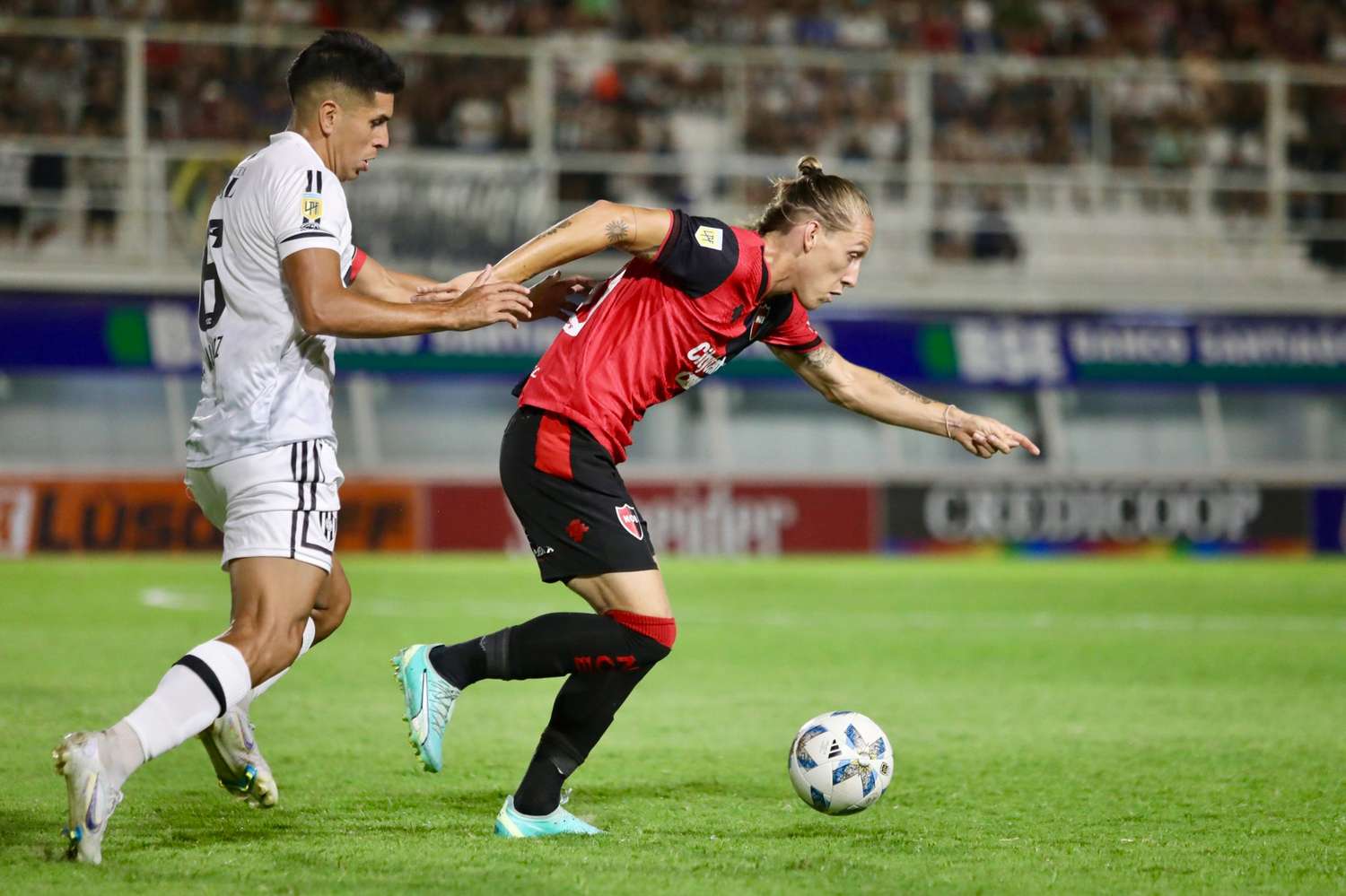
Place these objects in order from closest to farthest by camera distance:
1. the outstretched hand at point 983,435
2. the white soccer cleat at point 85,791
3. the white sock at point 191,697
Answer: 1. the white soccer cleat at point 85,791
2. the white sock at point 191,697
3. the outstretched hand at point 983,435

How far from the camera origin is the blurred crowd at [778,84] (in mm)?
18469

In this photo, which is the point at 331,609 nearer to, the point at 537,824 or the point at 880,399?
the point at 537,824

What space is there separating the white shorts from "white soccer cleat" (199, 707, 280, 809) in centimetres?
72

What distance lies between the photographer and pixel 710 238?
482 cm

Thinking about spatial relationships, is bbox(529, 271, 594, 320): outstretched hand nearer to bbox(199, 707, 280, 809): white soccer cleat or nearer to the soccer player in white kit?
the soccer player in white kit

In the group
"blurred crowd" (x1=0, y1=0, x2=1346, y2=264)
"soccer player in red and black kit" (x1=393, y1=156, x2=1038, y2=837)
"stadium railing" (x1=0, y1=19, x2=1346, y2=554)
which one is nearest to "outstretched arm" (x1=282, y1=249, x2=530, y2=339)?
"soccer player in red and black kit" (x1=393, y1=156, x2=1038, y2=837)

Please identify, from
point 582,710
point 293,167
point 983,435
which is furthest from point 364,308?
point 983,435

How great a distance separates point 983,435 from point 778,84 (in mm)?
16396

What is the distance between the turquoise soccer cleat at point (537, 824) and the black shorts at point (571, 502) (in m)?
0.70

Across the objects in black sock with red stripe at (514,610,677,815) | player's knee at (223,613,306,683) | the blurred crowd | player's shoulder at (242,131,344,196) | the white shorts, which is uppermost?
the blurred crowd

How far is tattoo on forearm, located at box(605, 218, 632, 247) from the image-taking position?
183 inches

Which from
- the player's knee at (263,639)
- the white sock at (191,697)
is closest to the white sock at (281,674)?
the player's knee at (263,639)

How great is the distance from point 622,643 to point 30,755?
2568 mm

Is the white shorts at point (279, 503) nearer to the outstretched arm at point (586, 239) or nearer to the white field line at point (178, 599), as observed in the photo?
the outstretched arm at point (586, 239)
